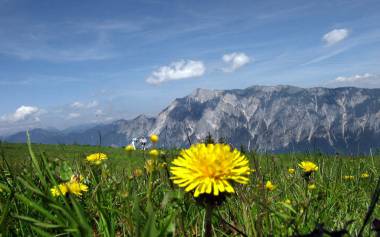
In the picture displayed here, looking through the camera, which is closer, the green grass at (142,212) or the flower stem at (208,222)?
the flower stem at (208,222)

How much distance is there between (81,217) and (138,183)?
2824mm

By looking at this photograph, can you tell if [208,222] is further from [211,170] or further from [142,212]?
[142,212]

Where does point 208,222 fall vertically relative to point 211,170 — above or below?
below

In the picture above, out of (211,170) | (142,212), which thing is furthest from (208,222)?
(142,212)

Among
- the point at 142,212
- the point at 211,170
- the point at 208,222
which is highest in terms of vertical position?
the point at 211,170

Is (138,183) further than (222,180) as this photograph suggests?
Yes

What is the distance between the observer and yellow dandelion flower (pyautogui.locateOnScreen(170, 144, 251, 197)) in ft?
6.39

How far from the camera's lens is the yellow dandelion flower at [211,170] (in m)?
1.95

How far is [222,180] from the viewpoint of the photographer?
201 centimetres

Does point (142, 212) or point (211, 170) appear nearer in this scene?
point (211, 170)

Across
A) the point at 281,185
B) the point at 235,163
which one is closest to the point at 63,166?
the point at 235,163

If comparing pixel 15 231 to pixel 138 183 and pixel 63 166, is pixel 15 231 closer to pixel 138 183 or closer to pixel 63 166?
pixel 63 166

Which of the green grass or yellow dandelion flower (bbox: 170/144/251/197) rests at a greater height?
yellow dandelion flower (bbox: 170/144/251/197)

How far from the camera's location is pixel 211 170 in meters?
2.00
